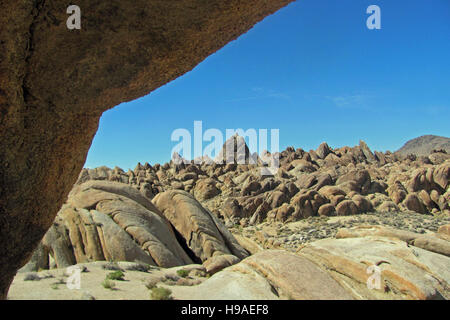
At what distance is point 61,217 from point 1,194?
37.7ft

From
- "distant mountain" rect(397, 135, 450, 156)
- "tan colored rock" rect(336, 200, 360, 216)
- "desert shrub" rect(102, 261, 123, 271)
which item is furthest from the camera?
"distant mountain" rect(397, 135, 450, 156)

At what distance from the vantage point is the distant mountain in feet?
496

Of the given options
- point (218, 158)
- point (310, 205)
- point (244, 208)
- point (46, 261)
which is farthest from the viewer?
point (218, 158)

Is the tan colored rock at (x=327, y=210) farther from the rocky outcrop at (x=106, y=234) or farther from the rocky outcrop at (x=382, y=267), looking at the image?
the rocky outcrop at (x=382, y=267)

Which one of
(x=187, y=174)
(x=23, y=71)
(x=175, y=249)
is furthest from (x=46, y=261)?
(x=187, y=174)

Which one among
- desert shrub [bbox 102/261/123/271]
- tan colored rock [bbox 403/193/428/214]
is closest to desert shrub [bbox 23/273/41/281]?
desert shrub [bbox 102/261/123/271]

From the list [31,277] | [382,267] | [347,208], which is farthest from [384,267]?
[347,208]

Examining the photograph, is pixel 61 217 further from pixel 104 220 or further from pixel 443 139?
pixel 443 139

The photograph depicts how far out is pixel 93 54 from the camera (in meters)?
5.39

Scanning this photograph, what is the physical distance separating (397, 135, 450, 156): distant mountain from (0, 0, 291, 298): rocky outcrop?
170 metres

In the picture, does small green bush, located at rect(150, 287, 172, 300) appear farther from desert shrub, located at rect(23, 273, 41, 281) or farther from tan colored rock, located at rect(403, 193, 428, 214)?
tan colored rock, located at rect(403, 193, 428, 214)

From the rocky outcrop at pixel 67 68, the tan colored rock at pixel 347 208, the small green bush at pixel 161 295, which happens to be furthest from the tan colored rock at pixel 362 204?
the rocky outcrop at pixel 67 68

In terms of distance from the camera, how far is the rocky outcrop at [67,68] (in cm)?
507

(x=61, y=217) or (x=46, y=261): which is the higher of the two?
(x=61, y=217)
